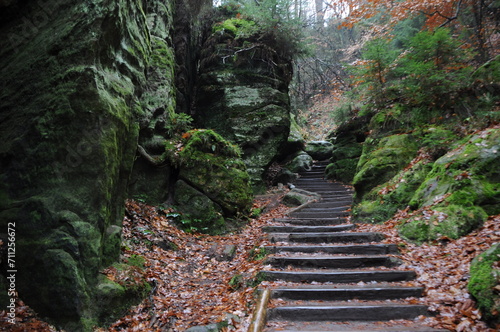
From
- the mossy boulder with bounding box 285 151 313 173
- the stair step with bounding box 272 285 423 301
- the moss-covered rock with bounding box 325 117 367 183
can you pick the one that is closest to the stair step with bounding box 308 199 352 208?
the moss-covered rock with bounding box 325 117 367 183

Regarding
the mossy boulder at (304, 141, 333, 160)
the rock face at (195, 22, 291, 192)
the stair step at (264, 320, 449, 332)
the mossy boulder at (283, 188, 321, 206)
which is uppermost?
the rock face at (195, 22, 291, 192)

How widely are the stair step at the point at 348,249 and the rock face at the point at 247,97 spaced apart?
7.35 m

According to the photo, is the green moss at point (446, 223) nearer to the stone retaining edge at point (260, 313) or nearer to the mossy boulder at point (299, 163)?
the stone retaining edge at point (260, 313)

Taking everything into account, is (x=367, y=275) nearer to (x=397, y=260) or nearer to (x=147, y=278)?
(x=397, y=260)

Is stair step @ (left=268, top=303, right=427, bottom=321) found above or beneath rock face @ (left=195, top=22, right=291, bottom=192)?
beneath

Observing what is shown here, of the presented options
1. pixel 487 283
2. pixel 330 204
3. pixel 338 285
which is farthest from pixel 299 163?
pixel 487 283

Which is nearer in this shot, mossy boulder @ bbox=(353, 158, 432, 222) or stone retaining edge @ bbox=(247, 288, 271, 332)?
stone retaining edge @ bbox=(247, 288, 271, 332)

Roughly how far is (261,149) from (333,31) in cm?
2217

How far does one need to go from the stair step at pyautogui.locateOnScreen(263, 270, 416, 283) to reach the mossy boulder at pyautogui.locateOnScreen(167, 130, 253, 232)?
4.00 meters

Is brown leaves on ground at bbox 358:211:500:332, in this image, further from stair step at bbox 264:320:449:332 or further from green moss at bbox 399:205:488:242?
stair step at bbox 264:320:449:332

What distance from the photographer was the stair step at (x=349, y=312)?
4.27 meters

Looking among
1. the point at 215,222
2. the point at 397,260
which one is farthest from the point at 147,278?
the point at 397,260

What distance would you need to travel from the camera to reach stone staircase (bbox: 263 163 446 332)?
14.0ft

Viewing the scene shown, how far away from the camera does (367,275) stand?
5.25 metres
